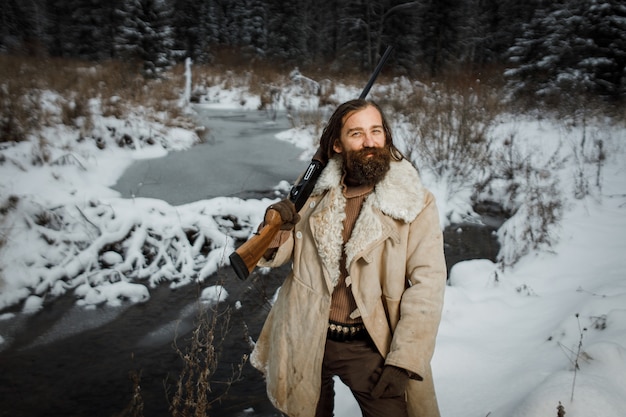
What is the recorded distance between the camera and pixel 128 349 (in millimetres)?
3502

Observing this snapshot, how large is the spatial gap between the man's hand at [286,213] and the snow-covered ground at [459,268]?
1.35m

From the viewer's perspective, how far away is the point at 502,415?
2146mm

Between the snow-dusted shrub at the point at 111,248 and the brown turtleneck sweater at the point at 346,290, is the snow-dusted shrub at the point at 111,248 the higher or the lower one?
the lower one

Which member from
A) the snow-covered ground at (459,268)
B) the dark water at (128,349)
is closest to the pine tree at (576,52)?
the snow-covered ground at (459,268)

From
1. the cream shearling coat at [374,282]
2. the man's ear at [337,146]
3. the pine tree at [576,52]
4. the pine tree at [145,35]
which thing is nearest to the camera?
the cream shearling coat at [374,282]

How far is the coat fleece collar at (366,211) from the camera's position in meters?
1.56

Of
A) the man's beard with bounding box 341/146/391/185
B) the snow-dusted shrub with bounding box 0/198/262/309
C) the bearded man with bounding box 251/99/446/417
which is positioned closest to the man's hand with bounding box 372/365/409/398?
the bearded man with bounding box 251/99/446/417

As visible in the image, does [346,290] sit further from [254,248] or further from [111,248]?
[111,248]

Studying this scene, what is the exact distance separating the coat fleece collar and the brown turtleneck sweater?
4cm

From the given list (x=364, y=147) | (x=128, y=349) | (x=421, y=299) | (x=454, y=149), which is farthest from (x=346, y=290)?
(x=454, y=149)

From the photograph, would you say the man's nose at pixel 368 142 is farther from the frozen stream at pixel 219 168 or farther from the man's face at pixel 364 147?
the frozen stream at pixel 219 168

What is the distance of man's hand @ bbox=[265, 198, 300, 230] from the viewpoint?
1592 millimetres

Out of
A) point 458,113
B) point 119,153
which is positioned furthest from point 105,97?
point 458,113

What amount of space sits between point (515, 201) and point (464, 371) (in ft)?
14.1
